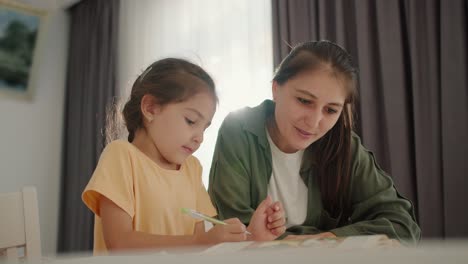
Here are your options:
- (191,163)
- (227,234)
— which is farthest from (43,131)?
(227,234)

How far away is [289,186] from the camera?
757 millimetres

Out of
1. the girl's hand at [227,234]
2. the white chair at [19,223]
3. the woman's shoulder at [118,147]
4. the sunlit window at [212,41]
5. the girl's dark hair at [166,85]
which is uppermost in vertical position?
the sunlit window at [212,41]

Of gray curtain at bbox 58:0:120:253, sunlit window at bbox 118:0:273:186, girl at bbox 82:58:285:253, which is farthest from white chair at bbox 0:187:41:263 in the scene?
gray curtain at bbox 58:0:120:253

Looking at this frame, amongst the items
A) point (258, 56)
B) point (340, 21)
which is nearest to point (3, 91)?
point (258, 56)

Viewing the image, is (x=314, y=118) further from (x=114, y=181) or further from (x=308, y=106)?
(x=114, y=181)

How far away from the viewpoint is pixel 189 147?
680mm

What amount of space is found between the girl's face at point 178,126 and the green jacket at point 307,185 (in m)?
0.10

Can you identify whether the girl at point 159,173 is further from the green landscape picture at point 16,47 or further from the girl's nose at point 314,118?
the green landscape picture at point 16,47

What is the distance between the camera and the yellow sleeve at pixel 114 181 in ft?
1.99

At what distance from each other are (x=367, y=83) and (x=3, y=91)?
220 centimetres

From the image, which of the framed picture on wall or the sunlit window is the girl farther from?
the framed picture on wall

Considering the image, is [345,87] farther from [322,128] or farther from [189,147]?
[189,147]

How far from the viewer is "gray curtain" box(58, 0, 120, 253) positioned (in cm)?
283

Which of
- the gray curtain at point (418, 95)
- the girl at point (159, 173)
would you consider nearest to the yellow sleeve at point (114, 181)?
the girl at point (159, 173)
